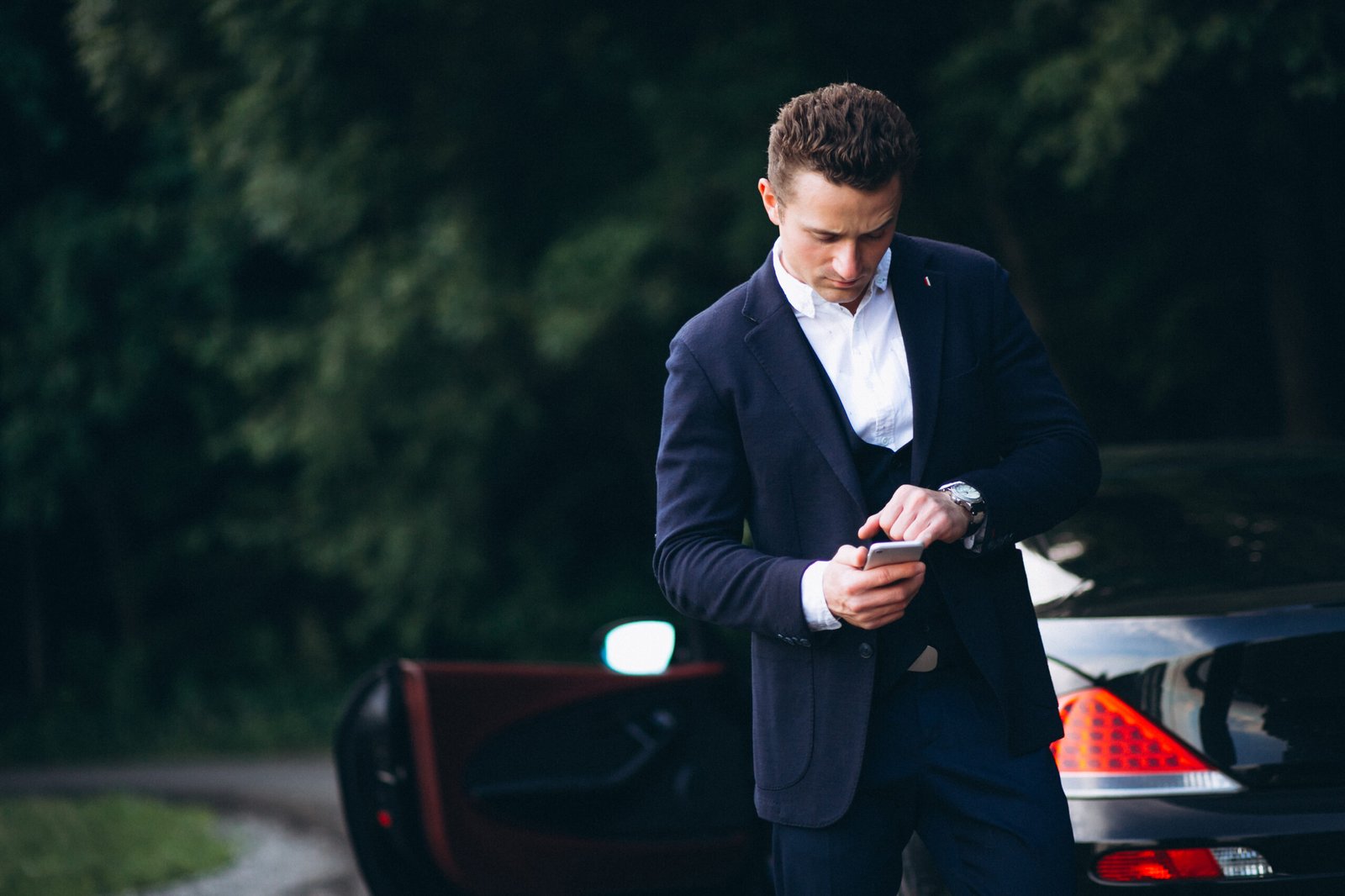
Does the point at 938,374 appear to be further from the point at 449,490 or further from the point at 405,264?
the point at 449,490

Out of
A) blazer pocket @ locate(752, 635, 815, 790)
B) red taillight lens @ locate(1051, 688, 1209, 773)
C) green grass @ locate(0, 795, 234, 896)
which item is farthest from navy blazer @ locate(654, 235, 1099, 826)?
green grass @ locate(0, 795, 234, 896)

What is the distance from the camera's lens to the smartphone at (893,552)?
1.83 m

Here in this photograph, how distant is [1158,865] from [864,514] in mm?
935

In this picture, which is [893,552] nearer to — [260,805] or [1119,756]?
[1119,756]

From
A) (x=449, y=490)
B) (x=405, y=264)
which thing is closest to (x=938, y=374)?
(x=405, y=264)

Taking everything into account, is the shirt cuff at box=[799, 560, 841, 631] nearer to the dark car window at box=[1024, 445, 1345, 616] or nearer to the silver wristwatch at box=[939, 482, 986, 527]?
the silver wristwatch at box=[939, 482, 986, 527]

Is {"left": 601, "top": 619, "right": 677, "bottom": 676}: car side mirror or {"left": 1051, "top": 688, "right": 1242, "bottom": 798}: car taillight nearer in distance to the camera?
{"left": 1051, "top": 688, "right": 1242, "bottom": 798}: car taillight

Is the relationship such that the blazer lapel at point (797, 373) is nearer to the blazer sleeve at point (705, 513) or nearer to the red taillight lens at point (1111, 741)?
the blazer sleeve at point (705, 513)

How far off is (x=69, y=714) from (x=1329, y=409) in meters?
11.8

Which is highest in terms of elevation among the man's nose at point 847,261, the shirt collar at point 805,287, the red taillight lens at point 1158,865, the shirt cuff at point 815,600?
the man's nose at point 847,261

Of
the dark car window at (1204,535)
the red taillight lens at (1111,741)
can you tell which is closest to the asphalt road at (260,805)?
the dark car window at (1204,535)

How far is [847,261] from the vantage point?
2.01 m

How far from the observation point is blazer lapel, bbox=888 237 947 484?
2.05 meters

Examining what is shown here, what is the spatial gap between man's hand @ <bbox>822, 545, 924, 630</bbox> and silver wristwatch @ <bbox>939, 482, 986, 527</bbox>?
0.12 meters
